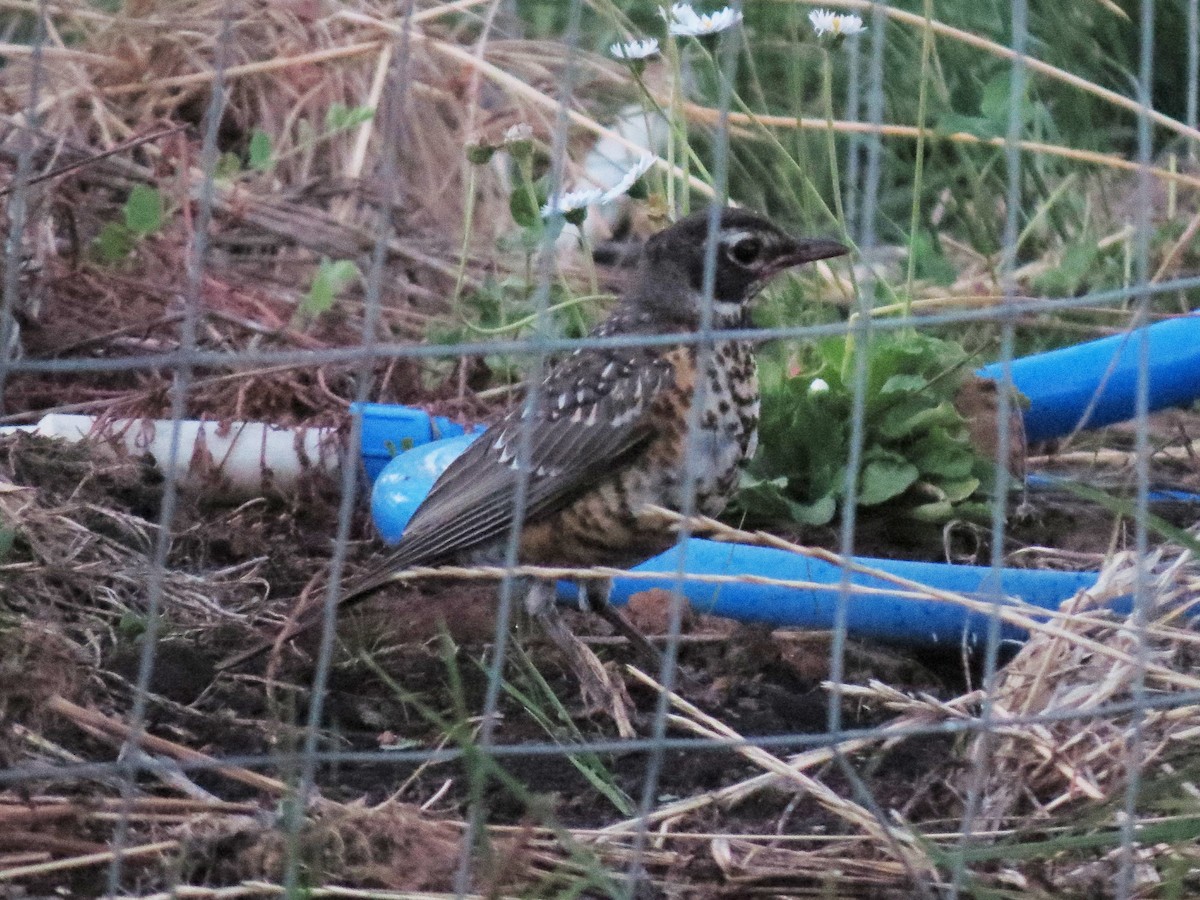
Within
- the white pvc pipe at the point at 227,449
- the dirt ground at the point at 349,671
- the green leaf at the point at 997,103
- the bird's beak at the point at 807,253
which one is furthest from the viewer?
the green leaf at the point at 997,103

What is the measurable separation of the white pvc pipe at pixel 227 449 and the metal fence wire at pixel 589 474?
0.01m

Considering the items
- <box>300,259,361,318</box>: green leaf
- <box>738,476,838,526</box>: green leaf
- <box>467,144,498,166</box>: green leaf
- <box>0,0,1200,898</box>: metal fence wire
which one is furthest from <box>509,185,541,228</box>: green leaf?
<box>738,476,838,526</box>: green leaf

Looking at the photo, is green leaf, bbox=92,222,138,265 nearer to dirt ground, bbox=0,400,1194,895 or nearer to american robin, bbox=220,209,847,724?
dirt ground, bbox=0,400,1194,895

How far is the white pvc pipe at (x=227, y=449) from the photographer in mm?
4480

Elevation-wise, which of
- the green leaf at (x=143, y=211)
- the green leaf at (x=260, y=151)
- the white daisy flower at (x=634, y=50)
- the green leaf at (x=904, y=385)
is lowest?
the green leaf at (x=904, y=385)

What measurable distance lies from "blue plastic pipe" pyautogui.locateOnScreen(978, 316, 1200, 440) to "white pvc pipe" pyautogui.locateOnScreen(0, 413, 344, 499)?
1.60 meters

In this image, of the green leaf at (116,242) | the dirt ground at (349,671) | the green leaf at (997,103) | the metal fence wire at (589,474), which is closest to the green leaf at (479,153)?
the metal fence wire at (589,474)

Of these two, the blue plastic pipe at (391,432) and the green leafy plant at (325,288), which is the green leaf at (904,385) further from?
the green leafy plant at (325,288)

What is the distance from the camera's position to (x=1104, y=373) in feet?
14.1

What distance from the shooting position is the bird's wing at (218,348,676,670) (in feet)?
12.2

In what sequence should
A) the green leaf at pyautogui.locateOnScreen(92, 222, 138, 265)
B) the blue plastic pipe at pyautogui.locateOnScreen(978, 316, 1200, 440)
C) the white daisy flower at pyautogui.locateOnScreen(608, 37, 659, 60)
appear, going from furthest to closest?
the green leaf at pyautogui.locateOnScreen(92, 222, 138, 265) < the blue plastic pipe at pyautogui.locateOnScreen(978, 316, 1200, 440) < the white daisy flower at pyautogui.locateOnScreen(608, 37, 659, 60)

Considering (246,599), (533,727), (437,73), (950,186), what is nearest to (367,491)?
(246,599)

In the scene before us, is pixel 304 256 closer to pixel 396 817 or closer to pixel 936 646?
pixel 936 646

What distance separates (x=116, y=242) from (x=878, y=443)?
7.53 ft
